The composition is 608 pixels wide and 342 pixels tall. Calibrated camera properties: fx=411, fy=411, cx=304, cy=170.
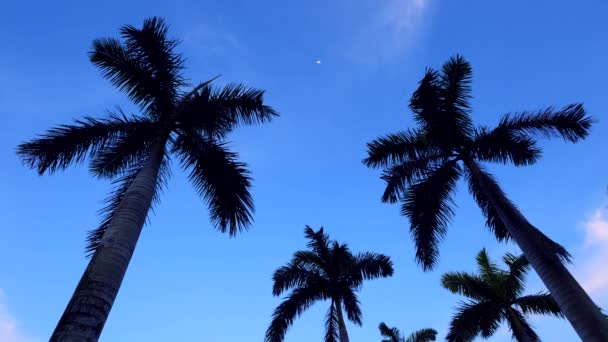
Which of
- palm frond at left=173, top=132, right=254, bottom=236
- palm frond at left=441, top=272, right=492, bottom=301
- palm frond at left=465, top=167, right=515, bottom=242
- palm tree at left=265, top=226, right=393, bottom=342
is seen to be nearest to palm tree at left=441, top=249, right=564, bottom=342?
palm frond at left=441, top=272, right=492, bottom=301

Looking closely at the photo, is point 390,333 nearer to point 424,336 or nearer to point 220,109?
point 424,336

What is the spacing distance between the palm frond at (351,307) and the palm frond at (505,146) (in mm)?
11216

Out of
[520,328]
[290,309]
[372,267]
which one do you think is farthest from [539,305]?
[290,309]

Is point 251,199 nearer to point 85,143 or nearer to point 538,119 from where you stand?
point 85,143

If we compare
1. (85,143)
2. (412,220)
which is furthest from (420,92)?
(85,143)

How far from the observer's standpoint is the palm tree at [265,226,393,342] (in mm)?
21750

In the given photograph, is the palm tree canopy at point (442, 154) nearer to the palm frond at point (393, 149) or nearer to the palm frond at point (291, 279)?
the palm frond at point (393, 149)

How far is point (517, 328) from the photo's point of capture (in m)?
21.4

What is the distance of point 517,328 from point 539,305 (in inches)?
67.0

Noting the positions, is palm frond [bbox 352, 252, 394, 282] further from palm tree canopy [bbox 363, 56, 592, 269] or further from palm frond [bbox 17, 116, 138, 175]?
palm frond [bbox 17, 116, 138, 175]

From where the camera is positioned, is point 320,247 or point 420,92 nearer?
point 420,92

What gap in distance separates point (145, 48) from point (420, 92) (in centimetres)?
956

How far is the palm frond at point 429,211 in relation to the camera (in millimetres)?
14867

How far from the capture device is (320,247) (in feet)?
77.4
